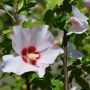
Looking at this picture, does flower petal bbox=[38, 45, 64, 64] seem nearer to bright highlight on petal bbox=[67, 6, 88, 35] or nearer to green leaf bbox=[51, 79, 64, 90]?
bright highlight on petal bbox=[67, 6, 88, 35]

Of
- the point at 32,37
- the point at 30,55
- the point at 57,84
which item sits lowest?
the point at 57,84

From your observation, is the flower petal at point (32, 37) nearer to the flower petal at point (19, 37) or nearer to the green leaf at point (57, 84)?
the flower petal at point (19, 37)

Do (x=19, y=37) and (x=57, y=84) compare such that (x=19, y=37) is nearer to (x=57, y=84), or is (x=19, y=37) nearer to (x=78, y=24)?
(x=78, y=24)

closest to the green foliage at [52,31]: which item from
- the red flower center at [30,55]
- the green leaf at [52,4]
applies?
the green leaf at [52,4]

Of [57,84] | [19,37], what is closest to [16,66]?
[19,37]

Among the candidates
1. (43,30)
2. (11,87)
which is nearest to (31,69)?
(43,30)

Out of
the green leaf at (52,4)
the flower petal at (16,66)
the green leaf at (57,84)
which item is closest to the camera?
the flower petal at (16,66)

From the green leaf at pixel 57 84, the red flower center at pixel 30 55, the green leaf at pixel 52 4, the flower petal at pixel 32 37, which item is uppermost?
the green leaf at pixel 52 4

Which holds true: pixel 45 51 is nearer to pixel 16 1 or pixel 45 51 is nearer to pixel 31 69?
pixel 31 69
